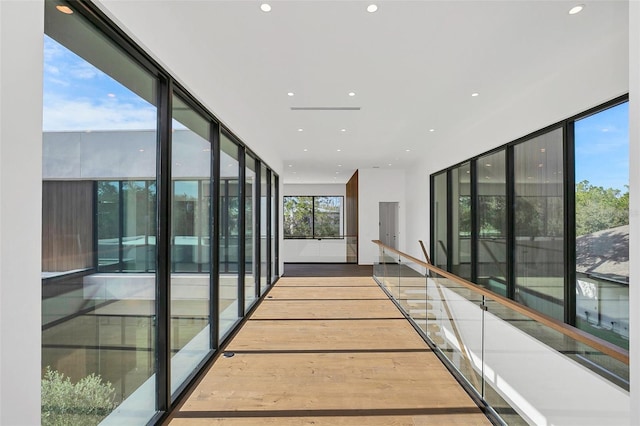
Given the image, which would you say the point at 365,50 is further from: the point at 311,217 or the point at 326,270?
the point at 311,217

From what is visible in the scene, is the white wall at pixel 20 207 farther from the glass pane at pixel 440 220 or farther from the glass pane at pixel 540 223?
the glass pane at pixel 440 220

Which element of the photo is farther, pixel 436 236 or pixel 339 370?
pixel 436 236

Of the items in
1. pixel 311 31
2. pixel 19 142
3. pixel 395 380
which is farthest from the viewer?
pixel 395 380

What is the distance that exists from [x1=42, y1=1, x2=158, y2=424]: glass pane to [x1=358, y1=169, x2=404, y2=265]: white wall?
9.10m

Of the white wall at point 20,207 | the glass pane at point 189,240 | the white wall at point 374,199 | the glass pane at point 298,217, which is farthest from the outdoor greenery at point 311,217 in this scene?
the white wall at point 20,207

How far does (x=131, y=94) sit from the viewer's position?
2.22 meters

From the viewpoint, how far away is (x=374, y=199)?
11.2 metres

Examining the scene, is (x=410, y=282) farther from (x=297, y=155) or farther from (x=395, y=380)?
(x=297, y=155)

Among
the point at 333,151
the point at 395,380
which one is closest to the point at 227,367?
the point at 395,380

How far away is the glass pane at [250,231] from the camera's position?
210 inches

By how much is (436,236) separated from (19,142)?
839cm

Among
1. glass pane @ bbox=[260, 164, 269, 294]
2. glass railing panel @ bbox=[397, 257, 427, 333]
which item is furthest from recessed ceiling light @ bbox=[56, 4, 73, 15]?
glass pane @ bbox=[260, 164, 269, 294]

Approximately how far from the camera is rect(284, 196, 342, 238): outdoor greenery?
49.3 feet

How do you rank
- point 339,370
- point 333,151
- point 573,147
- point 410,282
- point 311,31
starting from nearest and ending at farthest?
point 311,31 → point 339,370 → point 573,147 → point 410,282 → point 333,151
